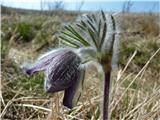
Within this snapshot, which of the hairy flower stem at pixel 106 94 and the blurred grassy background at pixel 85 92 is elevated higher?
the hairy flower stem at pixel 106 94

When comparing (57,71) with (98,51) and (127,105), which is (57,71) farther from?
(127,105)

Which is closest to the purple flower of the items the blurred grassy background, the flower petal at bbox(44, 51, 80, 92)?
the flower petal at bbox(44, 51, 80, 92)

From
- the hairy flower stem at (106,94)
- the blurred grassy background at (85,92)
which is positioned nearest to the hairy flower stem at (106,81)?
the hairy flower stem at (106,94)

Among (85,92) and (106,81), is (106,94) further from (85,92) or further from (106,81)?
(85,92)

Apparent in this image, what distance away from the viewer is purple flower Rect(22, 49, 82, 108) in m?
0.99

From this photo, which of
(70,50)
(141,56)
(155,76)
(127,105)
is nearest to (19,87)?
(127,105)

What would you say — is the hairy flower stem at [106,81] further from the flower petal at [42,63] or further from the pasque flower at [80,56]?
the flower petal at [42,63]

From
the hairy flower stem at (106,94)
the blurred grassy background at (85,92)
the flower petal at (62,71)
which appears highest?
the flower petal at (62,71)

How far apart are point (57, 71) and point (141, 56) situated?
3.19m

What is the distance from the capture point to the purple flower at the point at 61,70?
987mm

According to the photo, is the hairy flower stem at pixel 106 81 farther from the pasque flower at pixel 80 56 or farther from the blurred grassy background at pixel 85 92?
the blurred grassy background at pixel 85 92

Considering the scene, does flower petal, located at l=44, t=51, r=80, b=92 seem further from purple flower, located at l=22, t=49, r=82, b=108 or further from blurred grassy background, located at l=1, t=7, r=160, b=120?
blurred grassy background, located at l=1, t=7, r=160, b=120

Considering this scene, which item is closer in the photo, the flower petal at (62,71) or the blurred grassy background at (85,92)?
the flower petal at (62,71)

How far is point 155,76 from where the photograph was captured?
3.37 metres
